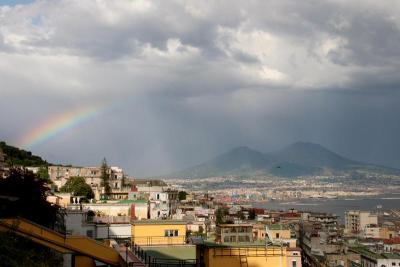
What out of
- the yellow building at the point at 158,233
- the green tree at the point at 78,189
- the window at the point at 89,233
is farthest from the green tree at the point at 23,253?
the green tree at the point at 78,189

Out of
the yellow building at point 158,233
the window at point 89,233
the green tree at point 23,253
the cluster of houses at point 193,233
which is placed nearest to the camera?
the green tree at point 23,253

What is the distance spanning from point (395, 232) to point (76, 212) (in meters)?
91.4

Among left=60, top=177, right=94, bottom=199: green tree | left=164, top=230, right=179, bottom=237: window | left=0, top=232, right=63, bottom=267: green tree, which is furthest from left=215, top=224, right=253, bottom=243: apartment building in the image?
left=60, top=177, right=94, bottom=199: green tree

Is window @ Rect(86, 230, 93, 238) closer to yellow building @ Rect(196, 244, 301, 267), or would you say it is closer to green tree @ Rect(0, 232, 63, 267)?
green tree @ Rect(0, 232, 63, 267)

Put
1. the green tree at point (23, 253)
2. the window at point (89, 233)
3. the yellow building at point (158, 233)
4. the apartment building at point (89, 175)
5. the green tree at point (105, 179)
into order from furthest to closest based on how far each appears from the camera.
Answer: the apartment building at point (89, 175)
the green tree at point (105, 179)
the window at point (89, 233)
the yellow building at point (158, 233)
the green tree at point (23, 253)

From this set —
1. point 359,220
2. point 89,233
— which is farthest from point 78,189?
point 359,220

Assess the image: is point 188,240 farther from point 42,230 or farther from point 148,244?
point 42,230

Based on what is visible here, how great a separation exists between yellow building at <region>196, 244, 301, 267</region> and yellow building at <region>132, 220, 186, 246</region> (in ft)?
14.9

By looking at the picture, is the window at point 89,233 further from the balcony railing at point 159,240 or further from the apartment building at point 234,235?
the apartment building at point 234,235

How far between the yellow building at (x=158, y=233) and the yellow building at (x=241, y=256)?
4.55m

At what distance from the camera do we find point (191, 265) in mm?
17000

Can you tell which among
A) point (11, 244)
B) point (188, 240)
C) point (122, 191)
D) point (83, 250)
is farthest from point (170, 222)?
point (122, 191)

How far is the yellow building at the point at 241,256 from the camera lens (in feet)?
53.7

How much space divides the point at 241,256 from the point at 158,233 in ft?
18.8
